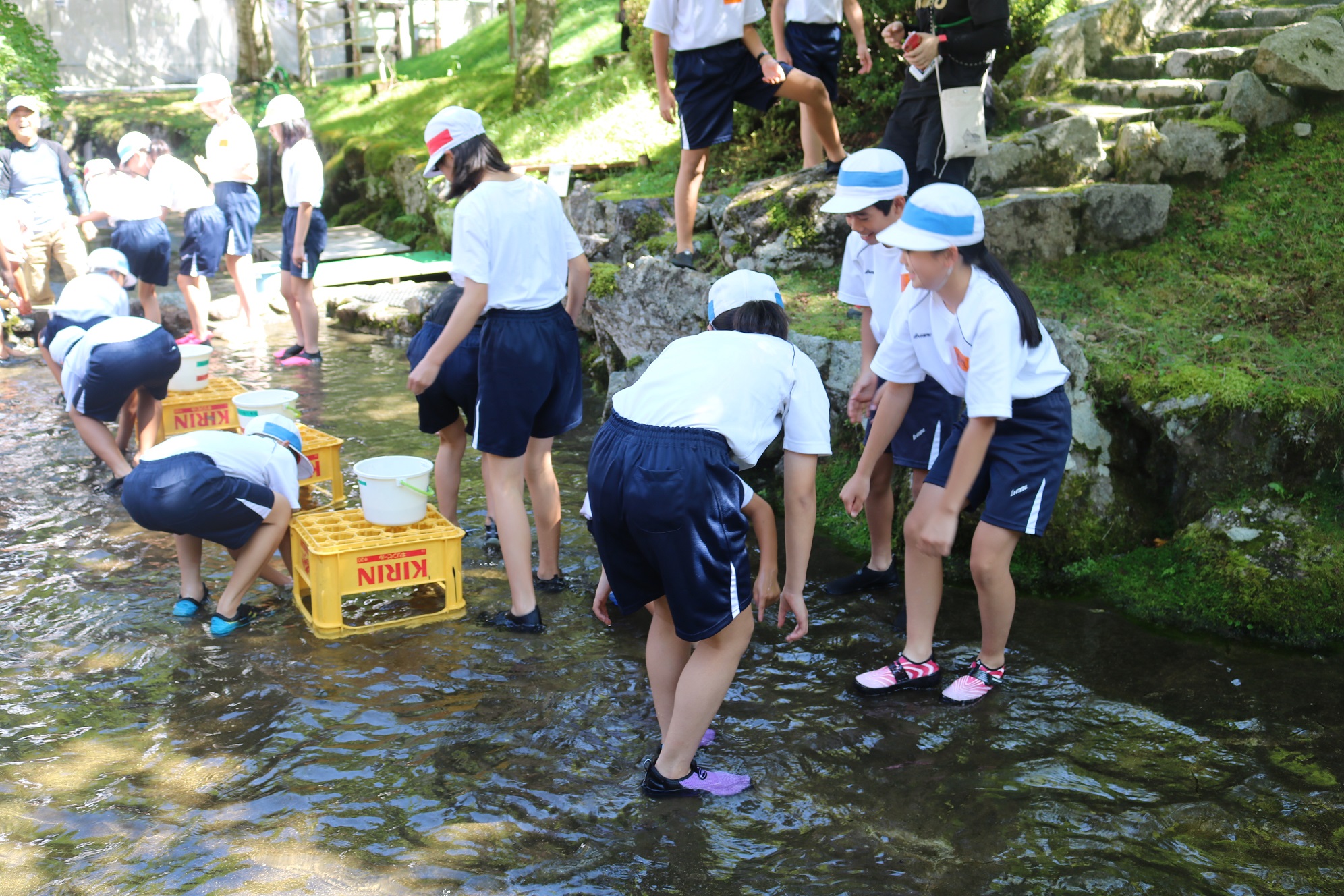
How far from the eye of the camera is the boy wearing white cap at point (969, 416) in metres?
3.74

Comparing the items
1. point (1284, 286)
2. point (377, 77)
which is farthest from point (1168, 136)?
point (377, 77)

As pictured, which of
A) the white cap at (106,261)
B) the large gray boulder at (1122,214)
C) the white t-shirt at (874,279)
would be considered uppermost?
the large gray boulder at (1122,214)

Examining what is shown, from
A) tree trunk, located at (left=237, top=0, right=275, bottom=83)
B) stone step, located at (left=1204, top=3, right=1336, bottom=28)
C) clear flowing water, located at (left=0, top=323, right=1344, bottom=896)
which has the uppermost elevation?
tree trunk, located at (left=237, top=0, right=275, bottom=83)

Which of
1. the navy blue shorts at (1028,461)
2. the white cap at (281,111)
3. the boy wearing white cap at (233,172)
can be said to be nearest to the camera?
the navy blue shorts at (1028,461)

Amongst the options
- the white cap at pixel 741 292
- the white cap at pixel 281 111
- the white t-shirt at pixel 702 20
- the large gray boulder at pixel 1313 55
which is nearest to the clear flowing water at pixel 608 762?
the white cap at pixel 741 292

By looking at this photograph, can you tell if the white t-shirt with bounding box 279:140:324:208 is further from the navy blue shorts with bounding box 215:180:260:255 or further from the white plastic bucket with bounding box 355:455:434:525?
the white plastic bucket with bounding box 355:455:434:525

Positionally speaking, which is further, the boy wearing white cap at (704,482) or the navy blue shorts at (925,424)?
the navy blue shorts at (925,424)

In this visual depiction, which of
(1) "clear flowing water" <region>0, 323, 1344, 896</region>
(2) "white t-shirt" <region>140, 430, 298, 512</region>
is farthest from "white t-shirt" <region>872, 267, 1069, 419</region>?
(2) "white t-shirt" <region>140, 430, 298, 512</region>

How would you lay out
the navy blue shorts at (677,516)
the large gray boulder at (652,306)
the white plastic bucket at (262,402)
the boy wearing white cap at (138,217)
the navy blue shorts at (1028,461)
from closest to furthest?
the navy blue shorts at (677,516), the navy blue shorts at (1028,461), the white plastic bucket at (262,402), the large gray boulder at (652,306), the boy wearing white cap at (138,217)

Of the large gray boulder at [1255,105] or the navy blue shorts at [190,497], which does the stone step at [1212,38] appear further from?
the navy blue shorts at [190,497]

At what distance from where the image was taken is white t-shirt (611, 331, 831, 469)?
3.27 metres

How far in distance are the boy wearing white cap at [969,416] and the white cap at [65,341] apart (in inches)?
193

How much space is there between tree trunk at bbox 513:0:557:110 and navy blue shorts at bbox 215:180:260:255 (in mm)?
6116

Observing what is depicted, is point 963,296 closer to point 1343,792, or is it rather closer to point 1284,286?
point 1343,792
